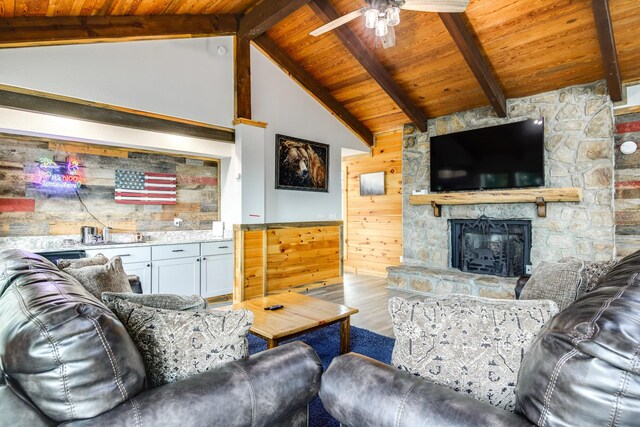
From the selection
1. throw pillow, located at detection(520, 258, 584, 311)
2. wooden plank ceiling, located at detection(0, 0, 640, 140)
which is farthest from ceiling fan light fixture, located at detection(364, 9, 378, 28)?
throw pillow, located at detection(520, 258, 584, 311)

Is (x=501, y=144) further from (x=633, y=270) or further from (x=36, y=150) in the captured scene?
(x=36, y=150)

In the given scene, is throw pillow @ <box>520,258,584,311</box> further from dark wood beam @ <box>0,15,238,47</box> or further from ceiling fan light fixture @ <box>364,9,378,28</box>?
dark wood beam @ <box>0,15,238,47</box>

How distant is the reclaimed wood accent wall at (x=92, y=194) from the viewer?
3592 millimetres

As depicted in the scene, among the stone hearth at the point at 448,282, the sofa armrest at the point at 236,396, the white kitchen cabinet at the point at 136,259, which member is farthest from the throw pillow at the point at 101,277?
the stone hearth at the point at 448,282

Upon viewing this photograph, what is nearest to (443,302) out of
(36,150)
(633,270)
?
(633,270)

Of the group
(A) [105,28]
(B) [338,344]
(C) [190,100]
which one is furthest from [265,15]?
(B) [338,344]

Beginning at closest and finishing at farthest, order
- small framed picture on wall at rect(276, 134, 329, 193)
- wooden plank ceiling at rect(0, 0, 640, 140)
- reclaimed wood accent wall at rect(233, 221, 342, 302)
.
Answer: wooden plank ceiling at rect(0, 0, 640, 140), reclaimed wood accent wall at rect(233, 221, 342, 302), small framed picture on wall at rect(276, 134, 329, 193)

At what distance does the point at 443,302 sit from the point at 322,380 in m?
0.54

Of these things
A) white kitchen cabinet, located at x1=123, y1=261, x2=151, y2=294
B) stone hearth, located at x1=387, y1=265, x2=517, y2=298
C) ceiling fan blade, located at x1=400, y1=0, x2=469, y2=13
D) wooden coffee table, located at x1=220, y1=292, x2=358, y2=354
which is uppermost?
ceiling fan blade, located at x1=400, y1=0, x2=469, y2=13

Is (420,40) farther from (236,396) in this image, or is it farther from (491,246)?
(236,396)

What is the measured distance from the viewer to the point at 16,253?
1751 mm

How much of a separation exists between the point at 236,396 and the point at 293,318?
1.44 metres

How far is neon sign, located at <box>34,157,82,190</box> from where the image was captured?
3.73 metres

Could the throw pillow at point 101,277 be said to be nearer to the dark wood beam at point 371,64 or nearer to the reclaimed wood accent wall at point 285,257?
the reclaimed wood accent wall at point 285,257
